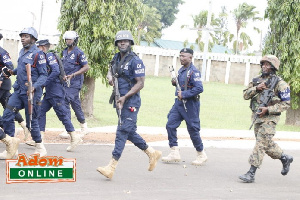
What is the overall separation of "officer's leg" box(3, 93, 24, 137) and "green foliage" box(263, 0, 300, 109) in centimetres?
1131

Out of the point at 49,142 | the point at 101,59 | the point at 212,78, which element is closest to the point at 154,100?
A: the point at 101,59

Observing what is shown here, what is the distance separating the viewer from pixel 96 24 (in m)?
16.7

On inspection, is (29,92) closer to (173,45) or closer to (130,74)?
(130,74)

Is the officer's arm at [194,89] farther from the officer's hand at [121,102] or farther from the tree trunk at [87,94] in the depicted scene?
the tree trunk at [87,94]

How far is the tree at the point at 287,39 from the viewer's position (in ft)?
62.4

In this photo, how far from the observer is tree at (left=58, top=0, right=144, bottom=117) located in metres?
16.6

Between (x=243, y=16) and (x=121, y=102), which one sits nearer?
(x=121, y=102)

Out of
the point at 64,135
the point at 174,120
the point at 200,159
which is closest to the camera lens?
the point at 174,120

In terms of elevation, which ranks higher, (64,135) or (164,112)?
(64,135)

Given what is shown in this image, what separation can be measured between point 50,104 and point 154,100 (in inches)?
775

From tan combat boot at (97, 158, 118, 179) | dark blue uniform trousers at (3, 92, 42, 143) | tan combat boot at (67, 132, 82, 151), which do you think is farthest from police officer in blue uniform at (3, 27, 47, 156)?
tan combat boot at (97, 158, 118, 179)

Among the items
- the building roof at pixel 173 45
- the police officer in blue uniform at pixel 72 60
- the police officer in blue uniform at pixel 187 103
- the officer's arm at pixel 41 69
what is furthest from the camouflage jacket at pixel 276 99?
the building roof at pixel 173 45

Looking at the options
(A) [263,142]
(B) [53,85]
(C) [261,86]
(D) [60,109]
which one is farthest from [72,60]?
(A) [263,142]

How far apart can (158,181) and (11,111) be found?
103 inches
